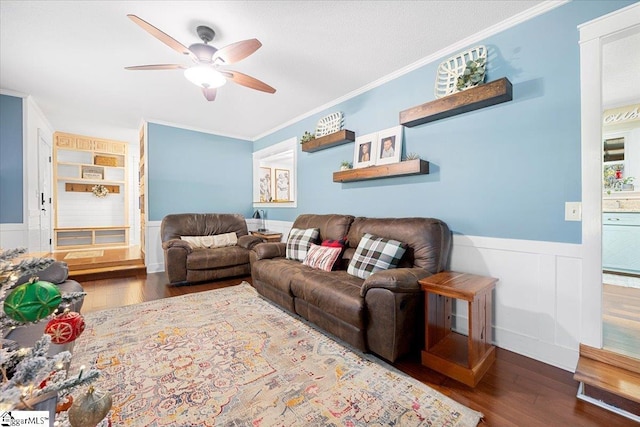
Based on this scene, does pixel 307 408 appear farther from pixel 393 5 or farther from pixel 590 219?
pixel 393 5

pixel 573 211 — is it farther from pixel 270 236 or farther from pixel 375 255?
pixel 270 236

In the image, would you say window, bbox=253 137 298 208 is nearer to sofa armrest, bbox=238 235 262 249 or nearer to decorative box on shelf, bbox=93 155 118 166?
sofa armrest, bbox=238 235 262 249

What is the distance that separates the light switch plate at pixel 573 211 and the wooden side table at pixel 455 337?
0.65 meters

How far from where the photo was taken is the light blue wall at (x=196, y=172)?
461cm

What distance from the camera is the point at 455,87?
233 centimetres

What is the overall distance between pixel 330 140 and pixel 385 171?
102 centimetres

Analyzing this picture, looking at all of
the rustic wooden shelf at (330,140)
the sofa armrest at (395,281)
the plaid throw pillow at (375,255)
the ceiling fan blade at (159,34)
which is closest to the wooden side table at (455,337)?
the sofa armrest at (395,281)

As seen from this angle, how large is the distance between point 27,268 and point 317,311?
193 centimetres

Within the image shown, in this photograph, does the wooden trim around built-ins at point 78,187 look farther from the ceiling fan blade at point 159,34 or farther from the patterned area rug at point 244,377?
the ceiling fan blade at point 159,34

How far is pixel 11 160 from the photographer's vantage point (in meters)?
3.51

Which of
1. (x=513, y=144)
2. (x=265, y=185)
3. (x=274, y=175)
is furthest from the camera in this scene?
(x=274, y=175)

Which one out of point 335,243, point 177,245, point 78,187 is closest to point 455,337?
point 335,243

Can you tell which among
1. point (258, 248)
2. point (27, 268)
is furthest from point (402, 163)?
point (27, 268)

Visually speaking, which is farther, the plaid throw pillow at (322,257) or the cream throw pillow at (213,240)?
the cream throw pillow at (213,240)
